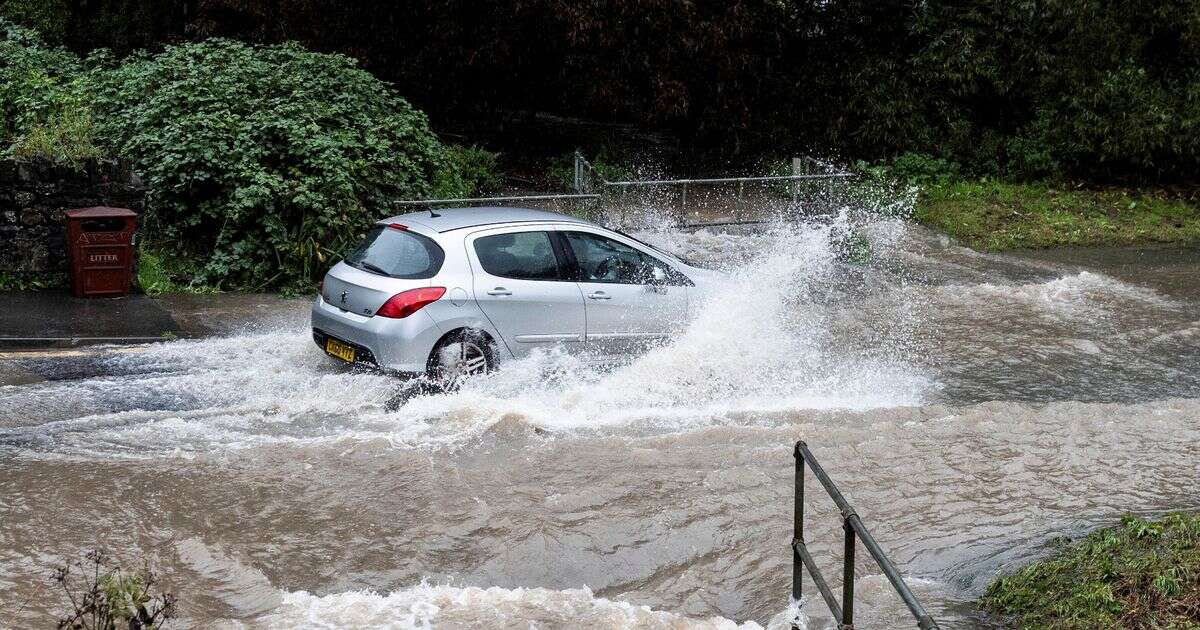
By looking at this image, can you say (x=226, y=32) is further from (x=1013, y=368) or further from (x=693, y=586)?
(x=693, y=586)

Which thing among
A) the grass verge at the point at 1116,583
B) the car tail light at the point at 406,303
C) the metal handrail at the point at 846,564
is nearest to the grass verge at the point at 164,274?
the car tail light at the point at 406,303

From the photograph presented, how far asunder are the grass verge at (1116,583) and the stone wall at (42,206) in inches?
381

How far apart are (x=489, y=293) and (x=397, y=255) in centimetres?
81

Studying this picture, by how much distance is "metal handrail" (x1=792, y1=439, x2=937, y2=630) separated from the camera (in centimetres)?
388

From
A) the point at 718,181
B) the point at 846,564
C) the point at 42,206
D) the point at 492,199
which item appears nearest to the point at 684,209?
the point at 718,181

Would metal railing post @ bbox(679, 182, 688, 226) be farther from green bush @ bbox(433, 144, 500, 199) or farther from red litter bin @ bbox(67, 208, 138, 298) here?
red litter bin @ bbox(67, 208, 138, 298)

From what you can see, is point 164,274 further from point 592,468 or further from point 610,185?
point 592,468

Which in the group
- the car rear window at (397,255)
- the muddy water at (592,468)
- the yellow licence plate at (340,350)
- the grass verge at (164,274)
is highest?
the car rear window at (397,255)

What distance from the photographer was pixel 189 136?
1251cm

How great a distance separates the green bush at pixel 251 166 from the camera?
12.4m

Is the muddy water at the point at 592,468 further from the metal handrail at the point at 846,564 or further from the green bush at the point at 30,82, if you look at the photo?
the green bush at the point at 30,82

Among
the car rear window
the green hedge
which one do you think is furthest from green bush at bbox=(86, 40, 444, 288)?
the car rear window

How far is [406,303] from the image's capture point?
28.6 feet

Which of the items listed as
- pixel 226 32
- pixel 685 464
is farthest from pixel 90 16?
pixel 685 464
